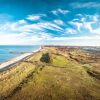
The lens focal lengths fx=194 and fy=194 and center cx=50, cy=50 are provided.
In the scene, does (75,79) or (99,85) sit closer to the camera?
(99,85)

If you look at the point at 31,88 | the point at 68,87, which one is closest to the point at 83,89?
the point at 68,87

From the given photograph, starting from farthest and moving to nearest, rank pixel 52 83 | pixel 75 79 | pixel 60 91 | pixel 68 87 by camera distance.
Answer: pixel 75 79
pixel 52 83
pixel 68 87
pixel 60 91

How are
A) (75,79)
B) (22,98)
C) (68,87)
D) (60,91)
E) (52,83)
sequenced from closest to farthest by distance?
(22,98) → (60,91) → (68,87) → (52,83) → (75,79)

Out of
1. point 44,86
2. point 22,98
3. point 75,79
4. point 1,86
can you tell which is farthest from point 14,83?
point 75,79

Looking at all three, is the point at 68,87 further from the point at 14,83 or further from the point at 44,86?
the point at 14,83

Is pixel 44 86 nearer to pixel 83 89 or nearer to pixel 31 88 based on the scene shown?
pixel 31 88

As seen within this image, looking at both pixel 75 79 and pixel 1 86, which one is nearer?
pixel 1 86

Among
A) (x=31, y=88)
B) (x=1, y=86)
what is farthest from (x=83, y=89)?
(x=1, y=86)

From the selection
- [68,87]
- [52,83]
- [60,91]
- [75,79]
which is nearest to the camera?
[60,91]

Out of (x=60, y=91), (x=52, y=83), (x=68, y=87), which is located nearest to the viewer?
(x=60, y=91)
